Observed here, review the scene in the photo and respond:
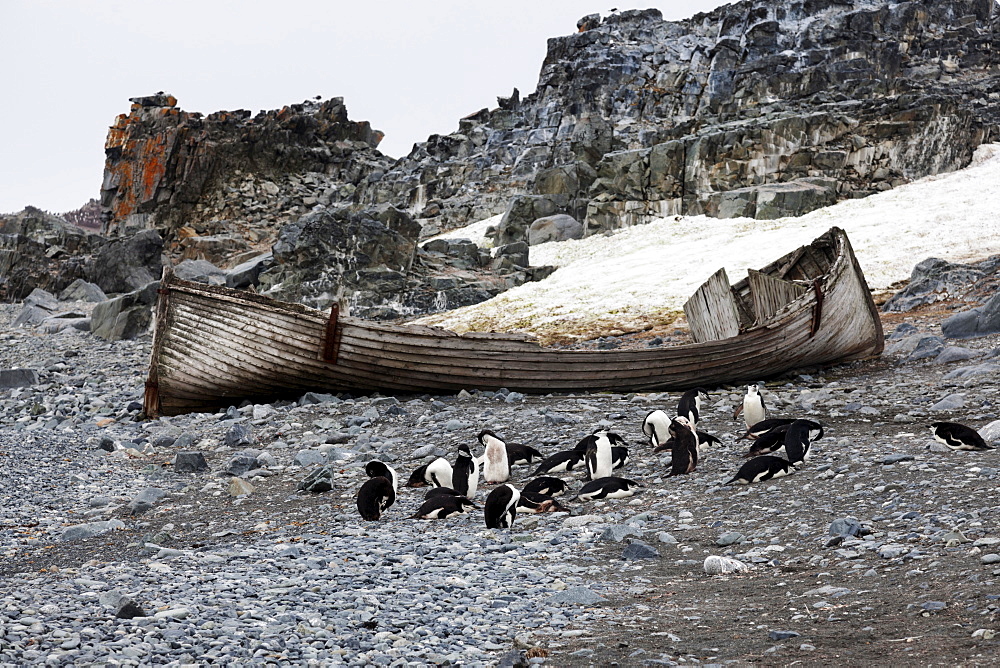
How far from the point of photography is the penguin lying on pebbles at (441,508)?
724 cm

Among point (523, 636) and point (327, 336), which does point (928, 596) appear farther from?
point (327, 336)

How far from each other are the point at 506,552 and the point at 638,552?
39.4 inches

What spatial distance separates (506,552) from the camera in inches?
249

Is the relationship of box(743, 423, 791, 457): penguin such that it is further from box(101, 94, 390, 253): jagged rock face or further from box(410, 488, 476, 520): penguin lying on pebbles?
box(101, 94, 390, 253): jagged rock face

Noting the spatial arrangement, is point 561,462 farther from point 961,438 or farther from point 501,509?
point 961,438

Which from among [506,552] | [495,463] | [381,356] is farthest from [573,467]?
[381,356]

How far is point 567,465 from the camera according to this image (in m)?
8.59

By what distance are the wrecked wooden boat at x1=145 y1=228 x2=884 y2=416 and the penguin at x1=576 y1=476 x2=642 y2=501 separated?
5.05 m

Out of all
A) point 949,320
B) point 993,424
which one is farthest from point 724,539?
point 949,320

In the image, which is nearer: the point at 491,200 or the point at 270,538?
the point at 270,538

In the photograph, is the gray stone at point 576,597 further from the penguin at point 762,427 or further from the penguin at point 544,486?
the penguin at point 762,427

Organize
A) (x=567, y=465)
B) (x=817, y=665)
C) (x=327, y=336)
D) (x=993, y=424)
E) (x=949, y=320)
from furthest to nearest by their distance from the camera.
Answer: (x=949, y=320) < (x=327, y=336) < (x=567, y=465) < (x=993, y=424) < (x=817, y=665)

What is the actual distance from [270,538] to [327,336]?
5.68 meters

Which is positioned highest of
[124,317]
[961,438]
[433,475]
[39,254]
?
[39,254]
